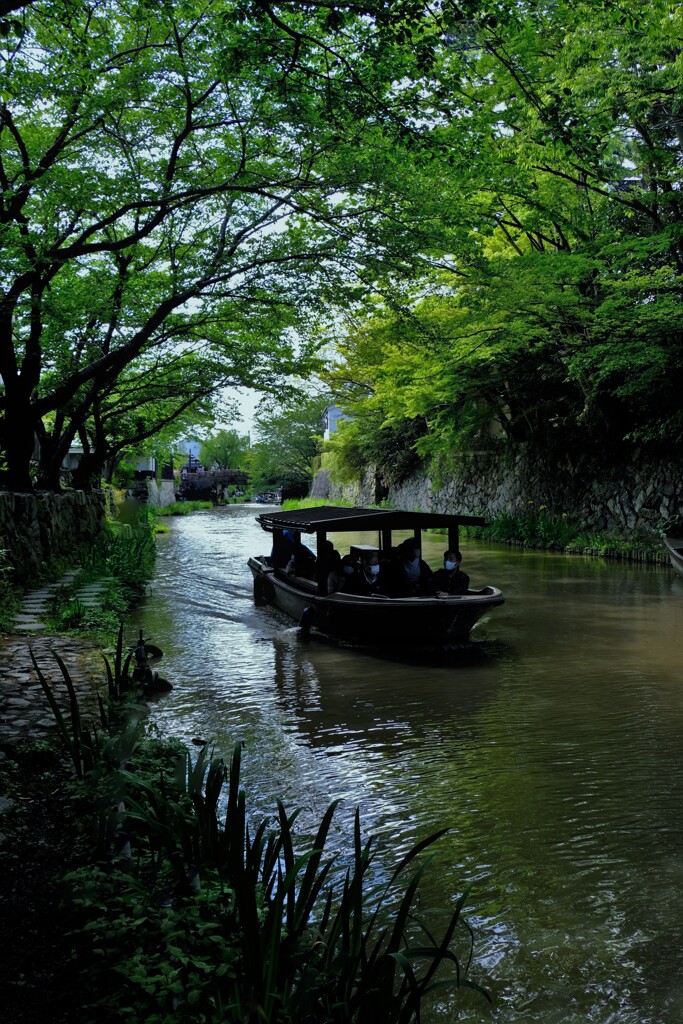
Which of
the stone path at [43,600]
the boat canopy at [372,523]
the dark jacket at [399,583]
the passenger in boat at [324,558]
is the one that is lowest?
the stone path at [43,600]

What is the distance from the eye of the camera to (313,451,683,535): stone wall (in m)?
21.6

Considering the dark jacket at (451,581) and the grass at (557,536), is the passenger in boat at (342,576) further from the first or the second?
the grass at (557,536)

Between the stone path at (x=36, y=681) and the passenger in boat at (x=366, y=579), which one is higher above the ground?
the passenger in boat at (x=366, y=579)

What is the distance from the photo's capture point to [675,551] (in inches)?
683

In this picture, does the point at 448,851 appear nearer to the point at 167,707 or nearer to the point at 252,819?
the point at 252,819

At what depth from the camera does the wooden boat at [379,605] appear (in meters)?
10.6

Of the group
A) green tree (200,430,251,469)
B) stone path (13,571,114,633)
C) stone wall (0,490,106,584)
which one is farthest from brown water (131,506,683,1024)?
green tree (200,430,251,469)

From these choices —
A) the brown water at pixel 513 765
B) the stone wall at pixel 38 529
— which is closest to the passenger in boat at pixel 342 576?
the brown water at pixel 513 765

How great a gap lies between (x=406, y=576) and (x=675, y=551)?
8.44 metres

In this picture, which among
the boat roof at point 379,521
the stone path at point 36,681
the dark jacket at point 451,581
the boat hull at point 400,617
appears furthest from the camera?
the boat roof at point 379,521

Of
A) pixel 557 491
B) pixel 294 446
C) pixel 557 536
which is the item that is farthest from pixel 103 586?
pixel 294 446

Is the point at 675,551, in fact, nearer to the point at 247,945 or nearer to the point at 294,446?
the point at 247,945

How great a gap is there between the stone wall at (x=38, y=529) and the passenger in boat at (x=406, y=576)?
5.27m

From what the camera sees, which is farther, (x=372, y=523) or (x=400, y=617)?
(x=372, y=523)
